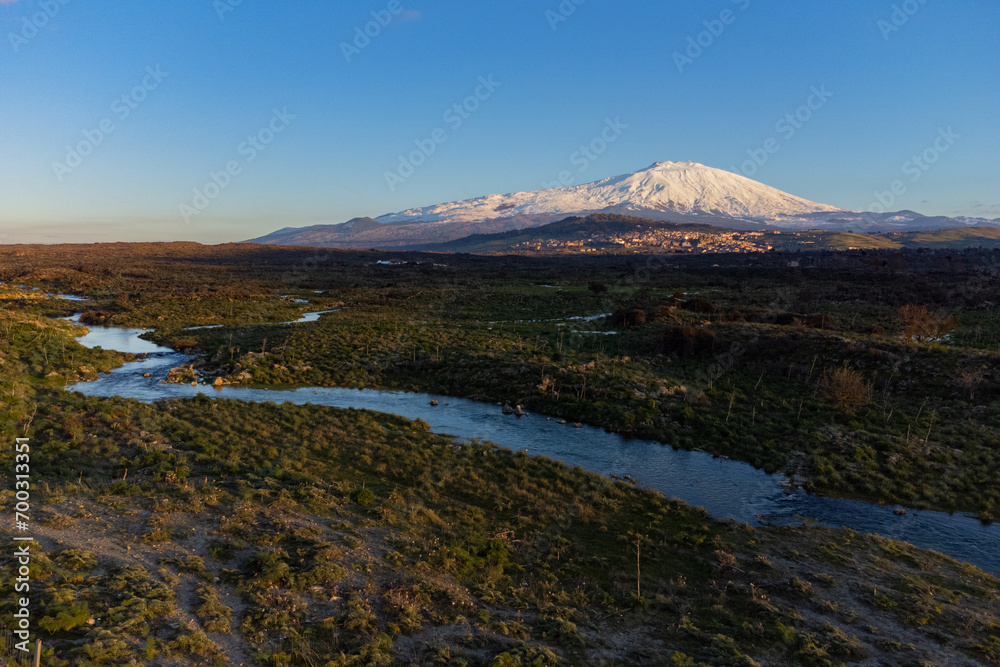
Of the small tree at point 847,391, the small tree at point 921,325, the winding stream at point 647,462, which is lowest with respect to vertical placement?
the winding stream at point 647,462

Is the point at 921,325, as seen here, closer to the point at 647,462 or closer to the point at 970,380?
the point at 970,380

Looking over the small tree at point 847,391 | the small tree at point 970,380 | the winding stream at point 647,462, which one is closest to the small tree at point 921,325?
the small tree at point 970,380

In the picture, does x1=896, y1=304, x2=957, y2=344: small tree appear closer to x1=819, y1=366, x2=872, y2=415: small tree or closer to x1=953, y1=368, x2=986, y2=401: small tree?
x1=953, y1=368, x2=986, y2=401: small tree

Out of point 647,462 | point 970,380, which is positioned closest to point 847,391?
point 970,380

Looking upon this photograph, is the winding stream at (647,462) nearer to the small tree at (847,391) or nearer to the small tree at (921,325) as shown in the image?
the small tree at (847,391)

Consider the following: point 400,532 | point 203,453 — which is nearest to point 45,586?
point 400,532

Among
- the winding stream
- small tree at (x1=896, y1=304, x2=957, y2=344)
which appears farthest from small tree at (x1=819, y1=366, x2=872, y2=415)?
small tree at (x1=896, y1=304, x2=957, y2=344)
